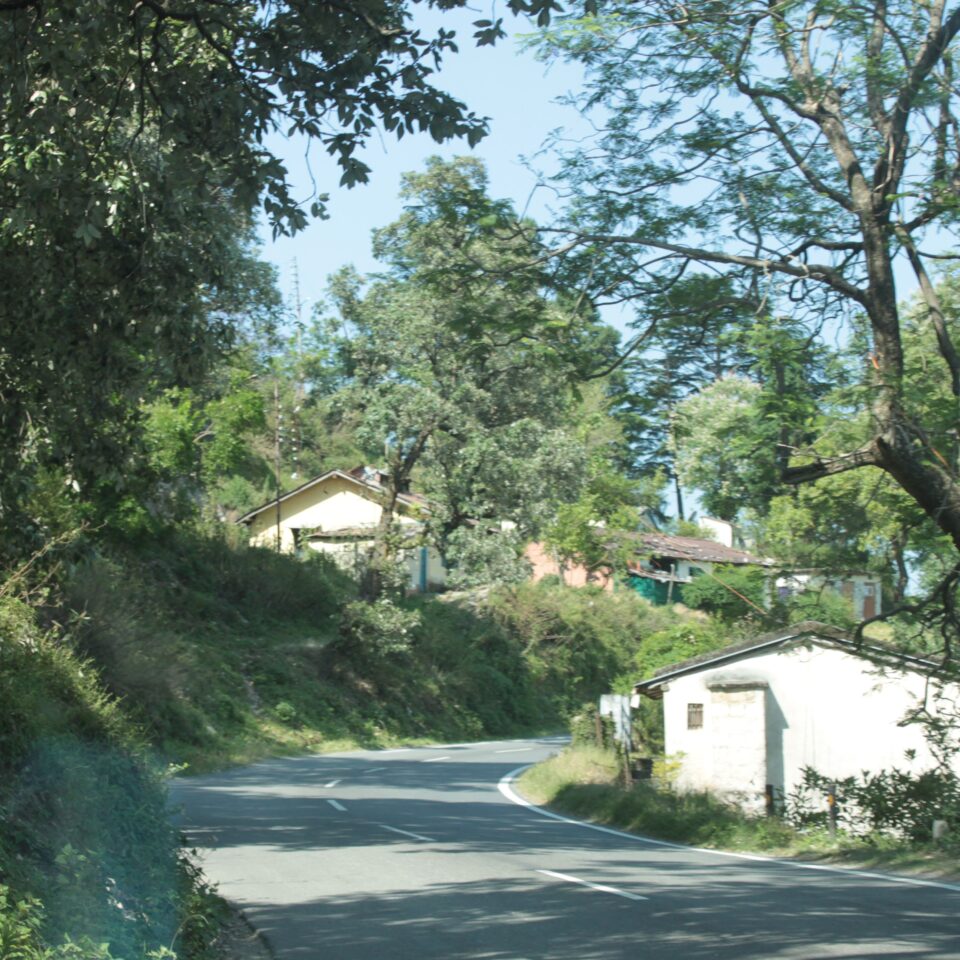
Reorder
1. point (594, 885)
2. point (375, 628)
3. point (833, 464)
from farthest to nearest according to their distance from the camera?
1. point (375, 628)
2. point (594, 885)
3. point (833, 464)

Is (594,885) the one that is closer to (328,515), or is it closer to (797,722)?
(797,722)

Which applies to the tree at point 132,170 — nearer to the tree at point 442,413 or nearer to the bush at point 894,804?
the bush at point 894,804

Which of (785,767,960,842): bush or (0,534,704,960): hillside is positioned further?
(785,767,960,842): bush

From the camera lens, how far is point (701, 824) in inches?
720

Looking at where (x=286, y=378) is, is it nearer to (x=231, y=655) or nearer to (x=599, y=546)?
(x=599, y=546)

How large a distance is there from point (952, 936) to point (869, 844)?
7354mm

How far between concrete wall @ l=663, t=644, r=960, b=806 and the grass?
2.83ft

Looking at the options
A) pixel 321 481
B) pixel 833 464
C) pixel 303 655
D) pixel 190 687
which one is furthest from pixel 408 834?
pixel 321 481

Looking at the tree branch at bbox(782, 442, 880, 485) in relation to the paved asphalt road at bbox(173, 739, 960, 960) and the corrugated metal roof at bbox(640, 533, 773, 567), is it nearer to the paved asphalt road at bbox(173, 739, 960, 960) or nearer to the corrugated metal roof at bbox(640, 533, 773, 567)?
the paved asphalt road at bbox(173, 739, 960, 960)

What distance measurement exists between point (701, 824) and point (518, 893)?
7838 millimetres

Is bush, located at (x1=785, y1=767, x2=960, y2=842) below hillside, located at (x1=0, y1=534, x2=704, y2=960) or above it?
below

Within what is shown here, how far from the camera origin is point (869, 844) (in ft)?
53.2

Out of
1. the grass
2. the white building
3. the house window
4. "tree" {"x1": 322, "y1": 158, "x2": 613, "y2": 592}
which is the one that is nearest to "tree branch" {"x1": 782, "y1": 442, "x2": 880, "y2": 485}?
the grass

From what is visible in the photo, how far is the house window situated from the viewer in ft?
72.8
